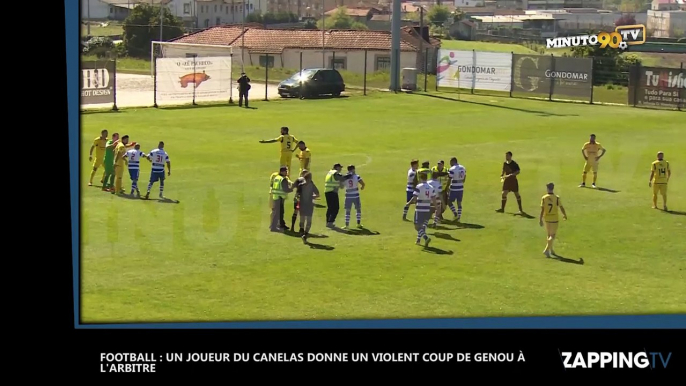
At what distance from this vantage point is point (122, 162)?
95.3ft

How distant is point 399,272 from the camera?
73.9 ft

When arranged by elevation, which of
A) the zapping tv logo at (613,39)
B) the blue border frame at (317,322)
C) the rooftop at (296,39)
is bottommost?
the blue border frame at (317,322)

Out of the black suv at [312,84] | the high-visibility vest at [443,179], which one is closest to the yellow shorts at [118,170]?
the high-visibility vest at [443,179]

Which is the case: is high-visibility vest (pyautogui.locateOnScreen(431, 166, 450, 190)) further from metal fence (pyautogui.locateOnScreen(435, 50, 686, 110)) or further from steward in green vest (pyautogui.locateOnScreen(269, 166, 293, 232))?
metal fence (pyautogui.locateOnScreen(435, 50, 686, 110))

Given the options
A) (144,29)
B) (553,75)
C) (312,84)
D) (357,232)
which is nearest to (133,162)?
(357,232)

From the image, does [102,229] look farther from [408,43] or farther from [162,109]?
[408,43]

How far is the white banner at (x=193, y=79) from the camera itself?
171 ft

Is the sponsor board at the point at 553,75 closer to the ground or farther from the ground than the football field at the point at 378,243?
farther from the ground

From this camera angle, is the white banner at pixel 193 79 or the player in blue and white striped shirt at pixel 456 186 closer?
the player in blue and white striped shirt at pixel 456 186

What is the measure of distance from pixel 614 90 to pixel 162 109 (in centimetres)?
2575

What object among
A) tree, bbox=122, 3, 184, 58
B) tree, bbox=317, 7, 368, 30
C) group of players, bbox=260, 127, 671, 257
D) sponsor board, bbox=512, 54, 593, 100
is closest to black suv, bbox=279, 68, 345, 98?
sponsor board, bbox=512, 54, 593, 100
